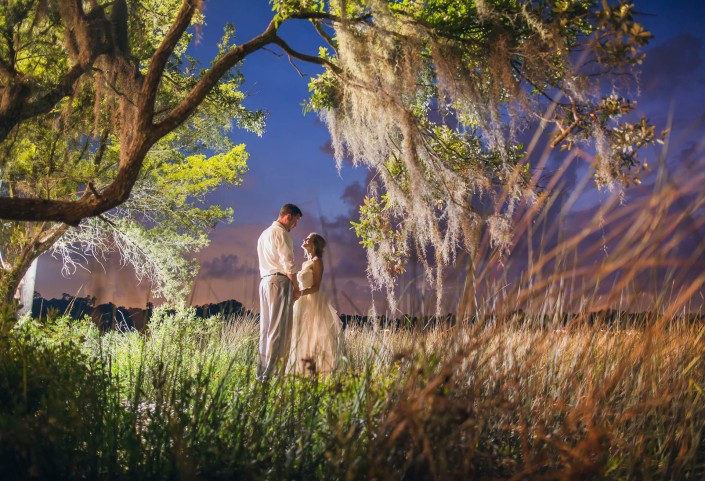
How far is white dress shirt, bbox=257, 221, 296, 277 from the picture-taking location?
19.9 ft

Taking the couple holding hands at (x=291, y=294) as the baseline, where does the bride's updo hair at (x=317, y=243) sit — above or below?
above

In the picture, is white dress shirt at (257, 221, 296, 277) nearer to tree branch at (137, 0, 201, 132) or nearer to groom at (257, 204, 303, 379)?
groom at (257, 204, 303, 379)

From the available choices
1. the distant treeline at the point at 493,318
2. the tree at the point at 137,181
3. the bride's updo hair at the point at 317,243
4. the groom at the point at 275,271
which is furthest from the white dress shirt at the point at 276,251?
the tree at the point at 137,181

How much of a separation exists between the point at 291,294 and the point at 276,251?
0.52 meters

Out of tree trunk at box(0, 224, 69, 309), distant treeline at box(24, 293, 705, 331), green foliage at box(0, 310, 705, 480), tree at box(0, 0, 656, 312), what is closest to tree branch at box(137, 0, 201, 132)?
tree at box(0, 0, 656, 312)

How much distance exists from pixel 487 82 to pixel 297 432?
392 centimetres

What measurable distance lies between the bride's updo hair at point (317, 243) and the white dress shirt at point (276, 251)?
0.54m

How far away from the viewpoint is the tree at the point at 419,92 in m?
4.23

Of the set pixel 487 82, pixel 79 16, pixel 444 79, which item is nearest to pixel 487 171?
pixel 487 82

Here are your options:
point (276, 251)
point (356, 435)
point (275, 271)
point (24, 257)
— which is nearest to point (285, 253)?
point (276, 251)

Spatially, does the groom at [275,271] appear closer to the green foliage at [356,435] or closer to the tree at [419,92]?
the tree at [419,92]

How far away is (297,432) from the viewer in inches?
97.8

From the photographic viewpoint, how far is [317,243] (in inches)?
267

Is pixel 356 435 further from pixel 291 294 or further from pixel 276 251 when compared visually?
pixel 291 294
